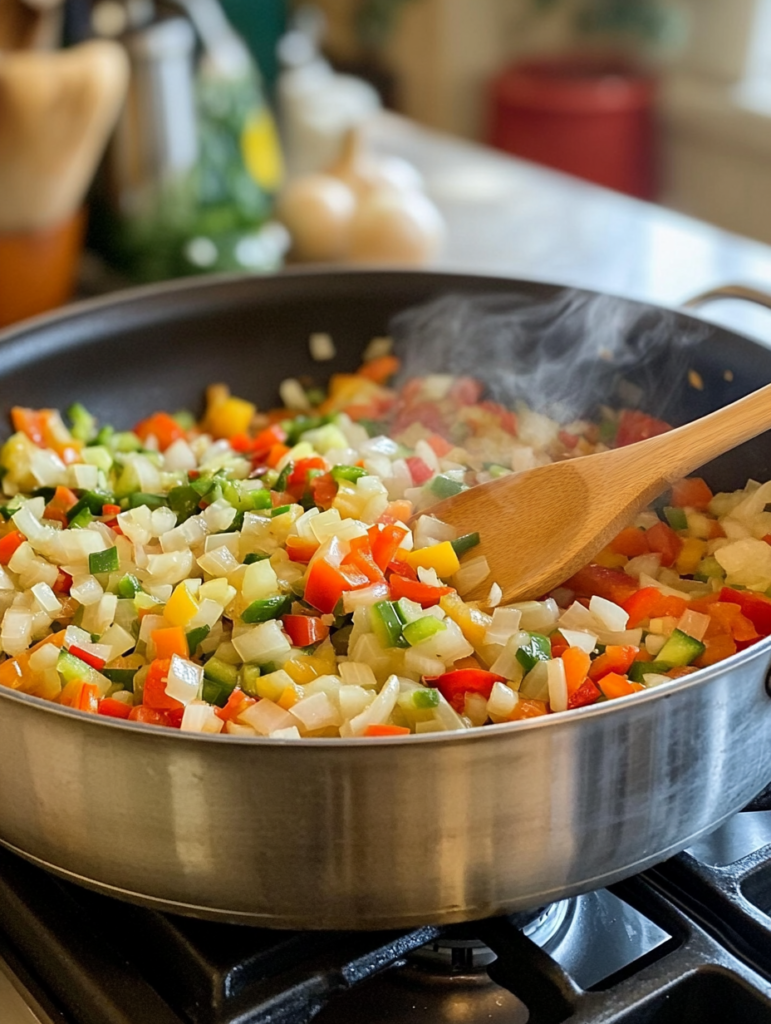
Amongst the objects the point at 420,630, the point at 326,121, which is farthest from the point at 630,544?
the point at 326,121

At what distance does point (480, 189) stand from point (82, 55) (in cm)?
112

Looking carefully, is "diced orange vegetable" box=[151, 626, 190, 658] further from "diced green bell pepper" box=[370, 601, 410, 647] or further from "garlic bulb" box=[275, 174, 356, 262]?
"garlic bulb" box=[275, 174, 356, 262]

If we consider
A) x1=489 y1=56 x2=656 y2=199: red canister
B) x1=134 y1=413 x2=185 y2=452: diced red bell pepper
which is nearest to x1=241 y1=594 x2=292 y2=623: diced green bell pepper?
x1=134 y1=413 x2=185 y2=452: diced red bell pepper

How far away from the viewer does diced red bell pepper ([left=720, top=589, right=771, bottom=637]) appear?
3.38 feet

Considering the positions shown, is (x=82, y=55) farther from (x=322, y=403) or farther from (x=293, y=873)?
(x=293, y=873)

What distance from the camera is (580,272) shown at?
7.18 ft

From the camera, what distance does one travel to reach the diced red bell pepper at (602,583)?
112 centimetres

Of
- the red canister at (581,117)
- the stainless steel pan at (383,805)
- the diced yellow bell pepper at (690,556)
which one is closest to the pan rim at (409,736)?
the stainless steel pan at (383,805)

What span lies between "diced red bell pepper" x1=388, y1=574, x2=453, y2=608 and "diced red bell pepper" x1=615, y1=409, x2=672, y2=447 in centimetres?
43

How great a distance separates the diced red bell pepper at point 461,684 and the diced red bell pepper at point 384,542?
144mm

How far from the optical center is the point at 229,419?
1490mm

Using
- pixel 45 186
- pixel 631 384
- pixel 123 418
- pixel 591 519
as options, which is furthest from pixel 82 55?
pixel 591 519

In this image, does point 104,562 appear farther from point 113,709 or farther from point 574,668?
point 574,668

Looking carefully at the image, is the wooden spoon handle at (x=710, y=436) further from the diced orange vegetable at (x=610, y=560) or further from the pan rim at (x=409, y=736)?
the pan rim at (x=409, y=736)
